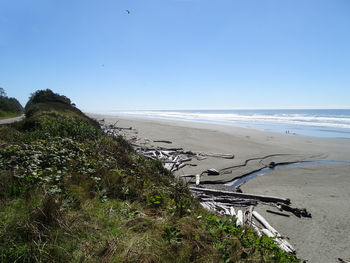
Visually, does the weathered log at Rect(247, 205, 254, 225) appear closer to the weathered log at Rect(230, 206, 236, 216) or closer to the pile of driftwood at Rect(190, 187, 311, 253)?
the pile of driftwood at Rect(190, 187, 311, 253)

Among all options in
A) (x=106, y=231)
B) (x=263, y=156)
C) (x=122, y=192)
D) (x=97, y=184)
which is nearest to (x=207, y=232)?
(x=106, y=231)

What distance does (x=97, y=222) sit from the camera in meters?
2.86

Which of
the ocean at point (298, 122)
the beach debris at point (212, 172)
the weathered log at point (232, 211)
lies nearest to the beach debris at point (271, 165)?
the beach debris at point (212, 172)

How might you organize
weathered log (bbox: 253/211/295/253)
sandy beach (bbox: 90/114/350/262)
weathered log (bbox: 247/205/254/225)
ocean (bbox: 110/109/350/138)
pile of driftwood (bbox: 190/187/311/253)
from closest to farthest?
weathered log (bbox: 253/211/295/253)
sandy beach (bbox: 90/114/350/262)
weathered log (bbox: 247/205/254/225)
pile of driftwood (bbox: 190/187/311/253)
ocean (bbox: 110/109/350/138)

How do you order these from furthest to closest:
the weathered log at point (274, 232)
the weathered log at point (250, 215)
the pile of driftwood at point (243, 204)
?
the pile of driftwood at point (243, 204)
the weathered log at point (250, 215)
the weathered log at point (274, 232)

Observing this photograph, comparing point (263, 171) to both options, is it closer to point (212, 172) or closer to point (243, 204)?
point (212, 172)

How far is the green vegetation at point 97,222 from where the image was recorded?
87.7 inches

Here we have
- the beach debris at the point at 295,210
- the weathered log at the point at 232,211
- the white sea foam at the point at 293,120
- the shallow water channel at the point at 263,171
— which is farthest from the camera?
the white sea foam at the point at 293,120

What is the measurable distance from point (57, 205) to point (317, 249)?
18.8 ft

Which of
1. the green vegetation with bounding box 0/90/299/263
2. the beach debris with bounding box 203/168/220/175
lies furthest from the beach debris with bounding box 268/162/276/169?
the green vegetation with bounding box 0/90/299/263

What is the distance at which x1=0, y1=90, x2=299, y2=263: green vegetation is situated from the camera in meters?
2.23

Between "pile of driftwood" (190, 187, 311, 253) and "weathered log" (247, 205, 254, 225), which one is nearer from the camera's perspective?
"weathered log" (247, 205, 254, 225)

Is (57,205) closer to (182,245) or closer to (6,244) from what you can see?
(6,244)

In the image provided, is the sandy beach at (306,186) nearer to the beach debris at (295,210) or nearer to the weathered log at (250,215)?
the beach debris at (295,210)
